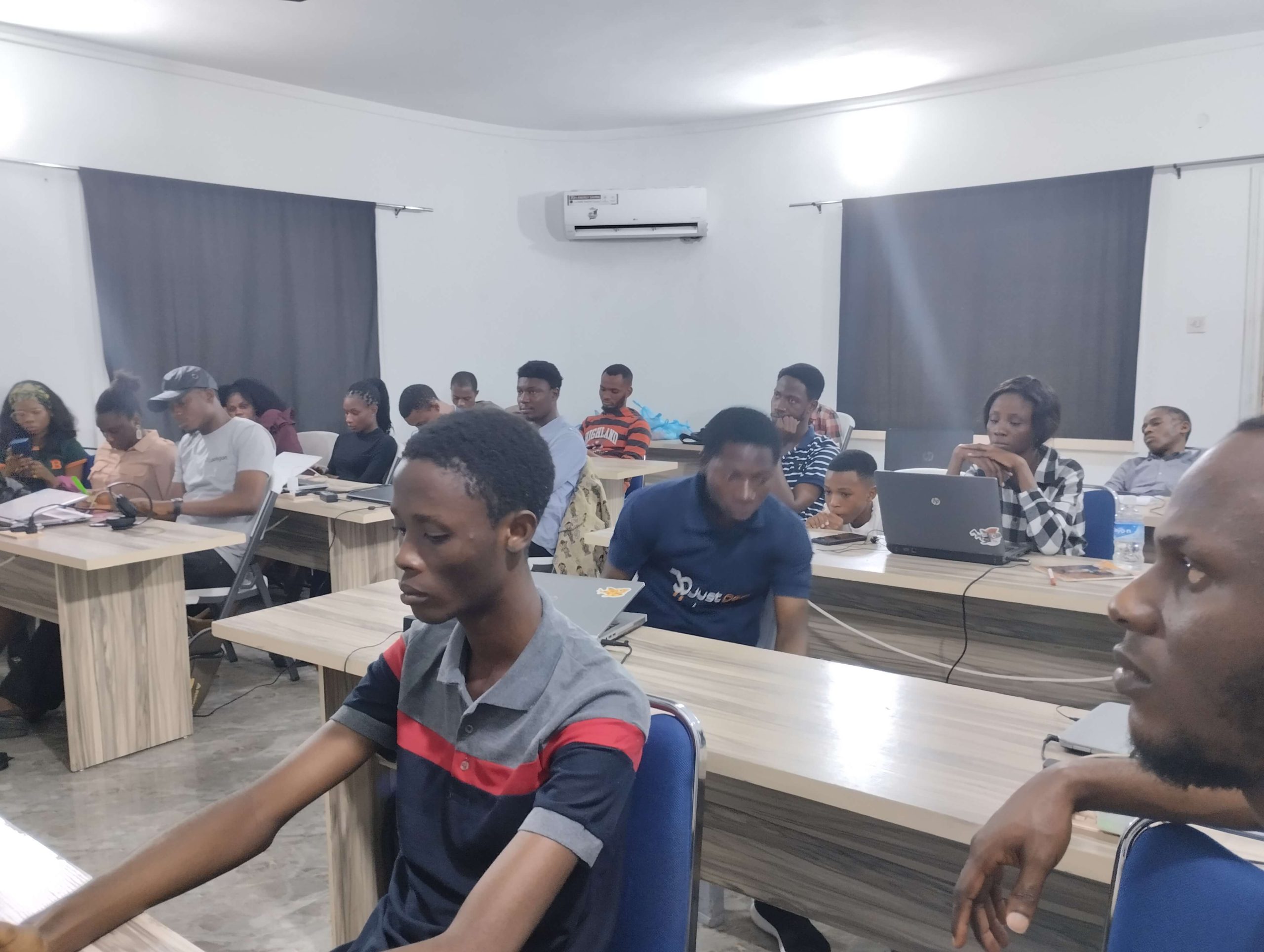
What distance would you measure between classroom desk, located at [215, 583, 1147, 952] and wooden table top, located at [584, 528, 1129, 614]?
2.68 ft

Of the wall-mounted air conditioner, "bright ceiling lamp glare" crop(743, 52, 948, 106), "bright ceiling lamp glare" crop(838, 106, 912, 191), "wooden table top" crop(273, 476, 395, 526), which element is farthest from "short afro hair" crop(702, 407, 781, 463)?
the wall-mounted air conditioner

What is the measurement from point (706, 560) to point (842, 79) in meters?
4.63

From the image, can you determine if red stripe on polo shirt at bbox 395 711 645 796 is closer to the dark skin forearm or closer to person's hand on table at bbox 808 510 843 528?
the dark skin forearm

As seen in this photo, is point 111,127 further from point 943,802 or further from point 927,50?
point 943,802

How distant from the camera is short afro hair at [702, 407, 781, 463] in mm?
1950

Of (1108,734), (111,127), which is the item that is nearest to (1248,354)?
(1108,734)

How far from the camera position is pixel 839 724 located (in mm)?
1321

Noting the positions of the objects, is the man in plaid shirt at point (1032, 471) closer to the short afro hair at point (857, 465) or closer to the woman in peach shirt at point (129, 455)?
the short afro hair at point (857, 465)

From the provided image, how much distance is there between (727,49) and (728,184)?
1.67 meters

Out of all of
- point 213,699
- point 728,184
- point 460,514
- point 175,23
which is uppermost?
point 175,23

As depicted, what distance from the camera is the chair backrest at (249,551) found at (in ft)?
10.7

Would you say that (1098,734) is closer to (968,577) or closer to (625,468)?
(968,577)

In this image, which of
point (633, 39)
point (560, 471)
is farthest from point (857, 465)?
point (633, 39)

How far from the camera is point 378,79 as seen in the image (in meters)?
5.74
